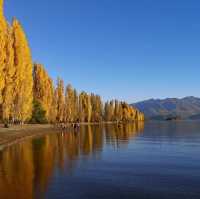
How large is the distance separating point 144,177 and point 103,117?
156 meters

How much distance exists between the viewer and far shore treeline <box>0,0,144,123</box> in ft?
171

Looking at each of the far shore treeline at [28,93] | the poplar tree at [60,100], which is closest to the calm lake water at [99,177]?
the far shore treeline at [28,93]

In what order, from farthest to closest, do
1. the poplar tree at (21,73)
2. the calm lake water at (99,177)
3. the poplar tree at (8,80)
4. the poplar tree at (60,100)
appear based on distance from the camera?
1. the poplar tree at (60,100)
2. the poplar tree at (21,73)
3. the poplar tree at (8,80)
4. the calm lake water at (99,177)

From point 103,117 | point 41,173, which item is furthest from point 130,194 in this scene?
point 103,117

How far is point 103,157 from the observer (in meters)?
29.0

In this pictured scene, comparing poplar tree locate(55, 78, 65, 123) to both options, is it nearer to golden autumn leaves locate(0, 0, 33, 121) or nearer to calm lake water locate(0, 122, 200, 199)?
golden autumn leaves locate(0, 0, 33, 121)

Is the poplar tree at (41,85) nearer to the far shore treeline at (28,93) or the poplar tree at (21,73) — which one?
the far shore treeline at (28,93)

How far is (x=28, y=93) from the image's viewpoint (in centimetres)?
6091

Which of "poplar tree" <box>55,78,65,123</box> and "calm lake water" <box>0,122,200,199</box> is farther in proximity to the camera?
"poplar tree" <box>55,78,65,123</box>

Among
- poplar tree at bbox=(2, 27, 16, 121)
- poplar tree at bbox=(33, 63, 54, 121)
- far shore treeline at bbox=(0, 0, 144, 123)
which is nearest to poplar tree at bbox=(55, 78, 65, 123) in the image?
far shore treeline at bbox=(0, 0, 144, 123)

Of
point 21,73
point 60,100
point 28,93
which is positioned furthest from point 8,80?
point 60,100

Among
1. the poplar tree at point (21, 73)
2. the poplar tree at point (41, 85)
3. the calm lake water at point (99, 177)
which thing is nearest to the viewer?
the calm lake water at point (99, 177)

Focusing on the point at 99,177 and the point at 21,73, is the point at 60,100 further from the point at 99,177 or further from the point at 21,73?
the point at 99,177

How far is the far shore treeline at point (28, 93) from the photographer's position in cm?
5200
